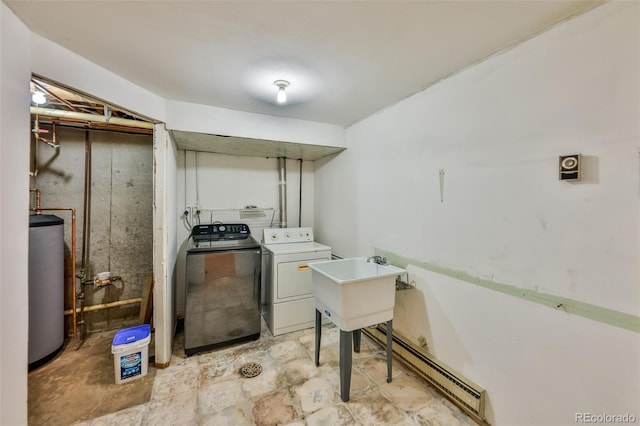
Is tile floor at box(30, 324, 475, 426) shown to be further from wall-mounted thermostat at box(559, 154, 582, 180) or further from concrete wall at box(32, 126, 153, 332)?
wall-mounted thermostat at box(559, 154, 582, 180)

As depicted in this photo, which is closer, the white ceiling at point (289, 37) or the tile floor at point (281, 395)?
the white ceiling at point (289, 37)

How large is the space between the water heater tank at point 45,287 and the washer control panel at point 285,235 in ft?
6.24

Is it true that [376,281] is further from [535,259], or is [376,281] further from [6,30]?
[6,30]

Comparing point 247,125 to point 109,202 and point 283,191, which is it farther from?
point 109,202

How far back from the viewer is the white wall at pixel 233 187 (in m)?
3.12

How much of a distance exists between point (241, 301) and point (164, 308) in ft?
→ 2.15

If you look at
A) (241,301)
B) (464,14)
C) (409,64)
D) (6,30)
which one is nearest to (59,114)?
(6,30)

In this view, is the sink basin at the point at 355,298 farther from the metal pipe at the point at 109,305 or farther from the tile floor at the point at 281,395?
the metal pipe at the point at 109,305

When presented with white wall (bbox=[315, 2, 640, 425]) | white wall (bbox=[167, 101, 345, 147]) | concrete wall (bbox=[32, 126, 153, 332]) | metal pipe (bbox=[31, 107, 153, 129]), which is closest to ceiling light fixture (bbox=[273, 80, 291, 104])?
white wall (bbox=[167, 101, 345, 147])

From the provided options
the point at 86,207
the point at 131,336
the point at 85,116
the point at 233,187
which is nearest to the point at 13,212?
the point at 131,336

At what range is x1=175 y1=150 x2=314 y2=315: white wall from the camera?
10.2 feet

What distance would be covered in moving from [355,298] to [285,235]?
168 cm

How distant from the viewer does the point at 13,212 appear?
3.87ft

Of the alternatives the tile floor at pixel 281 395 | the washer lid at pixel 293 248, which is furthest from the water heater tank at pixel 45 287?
the washer lid at pixel 293 248
